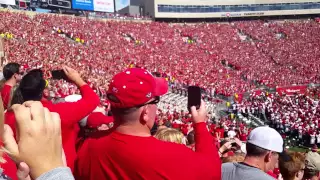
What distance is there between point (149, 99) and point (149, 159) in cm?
33

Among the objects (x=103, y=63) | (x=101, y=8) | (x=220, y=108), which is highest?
(x=101, y=8)

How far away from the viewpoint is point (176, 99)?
69.1 feet

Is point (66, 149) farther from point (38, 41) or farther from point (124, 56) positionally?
point (124, 56)

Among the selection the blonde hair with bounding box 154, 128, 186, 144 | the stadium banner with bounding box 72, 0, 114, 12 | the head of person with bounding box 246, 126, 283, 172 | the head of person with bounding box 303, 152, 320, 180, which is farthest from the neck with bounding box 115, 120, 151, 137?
the stadium banner with bounding box 72, 0, 114, 12

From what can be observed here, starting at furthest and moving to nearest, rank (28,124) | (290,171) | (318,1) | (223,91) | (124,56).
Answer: (318,1), (124,56), (223,91), (290,171), (28,124)

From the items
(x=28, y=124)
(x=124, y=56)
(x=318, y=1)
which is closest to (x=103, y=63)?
(x=124, y=56)

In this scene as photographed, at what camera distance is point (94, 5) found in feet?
133

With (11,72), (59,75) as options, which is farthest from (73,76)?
(11,72)

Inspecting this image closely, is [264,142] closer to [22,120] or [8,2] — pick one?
[22,120]

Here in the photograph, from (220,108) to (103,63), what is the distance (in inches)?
345

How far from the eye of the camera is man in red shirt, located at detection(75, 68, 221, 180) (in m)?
1.70

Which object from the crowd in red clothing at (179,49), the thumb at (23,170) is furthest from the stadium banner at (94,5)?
the thumb at (23,170)

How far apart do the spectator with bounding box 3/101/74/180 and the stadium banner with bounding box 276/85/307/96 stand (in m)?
27.6

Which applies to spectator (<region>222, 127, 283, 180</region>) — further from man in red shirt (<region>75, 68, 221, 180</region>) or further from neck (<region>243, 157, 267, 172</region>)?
man in red shirt (<region>75, 68, 221, 180</region>)
